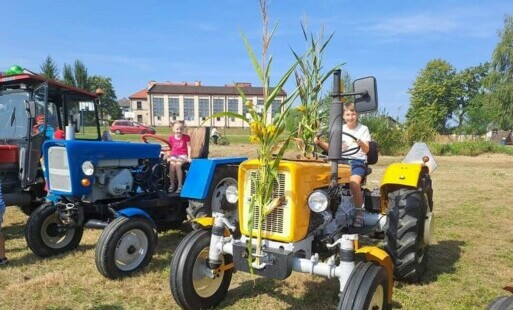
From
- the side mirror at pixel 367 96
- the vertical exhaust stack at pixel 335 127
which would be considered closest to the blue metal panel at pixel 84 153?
the vertical exhaust stack at pixel 335 127

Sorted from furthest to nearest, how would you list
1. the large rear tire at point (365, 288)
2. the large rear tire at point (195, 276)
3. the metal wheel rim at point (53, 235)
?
the metal wheel rim at point (53, 235) < the large rear tire at point (195, 276) < the large rear tire at point (365, 288)

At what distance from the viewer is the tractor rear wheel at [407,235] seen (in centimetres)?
407

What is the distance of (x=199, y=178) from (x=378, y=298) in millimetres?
2985

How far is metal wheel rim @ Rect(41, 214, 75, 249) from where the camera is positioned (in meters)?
5.11

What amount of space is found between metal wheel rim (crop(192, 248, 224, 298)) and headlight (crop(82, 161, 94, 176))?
2024 millimetres

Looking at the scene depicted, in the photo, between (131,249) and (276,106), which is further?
(131,249)

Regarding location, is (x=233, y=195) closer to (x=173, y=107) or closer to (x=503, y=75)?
(x=503, y=75)

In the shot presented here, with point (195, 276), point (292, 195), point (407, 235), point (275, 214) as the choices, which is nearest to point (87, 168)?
point (195, 276)

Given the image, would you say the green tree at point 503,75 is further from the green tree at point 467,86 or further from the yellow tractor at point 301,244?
the yellow tractor at point 301,244

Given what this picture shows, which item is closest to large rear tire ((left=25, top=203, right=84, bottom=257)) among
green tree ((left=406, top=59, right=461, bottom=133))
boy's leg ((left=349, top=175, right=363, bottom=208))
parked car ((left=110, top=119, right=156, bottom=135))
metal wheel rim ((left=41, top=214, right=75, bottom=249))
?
metal wheel rim ((left=41, top=214, right=75, bottom=249))

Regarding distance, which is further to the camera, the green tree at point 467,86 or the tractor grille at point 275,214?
the green tree at point 467,86

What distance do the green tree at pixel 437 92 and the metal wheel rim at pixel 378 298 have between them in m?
59.2

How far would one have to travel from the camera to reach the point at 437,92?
60.9 m

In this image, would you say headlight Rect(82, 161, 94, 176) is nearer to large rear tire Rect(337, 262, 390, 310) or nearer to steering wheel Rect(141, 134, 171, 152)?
steering wheel Rect(141, 134, 171, 152)
